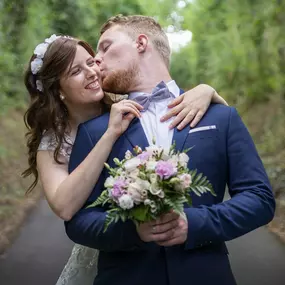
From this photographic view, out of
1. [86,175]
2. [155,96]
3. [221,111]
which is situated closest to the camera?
[86,175]

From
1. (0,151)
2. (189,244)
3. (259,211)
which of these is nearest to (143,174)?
(189,244)

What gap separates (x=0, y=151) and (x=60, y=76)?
4.70 m

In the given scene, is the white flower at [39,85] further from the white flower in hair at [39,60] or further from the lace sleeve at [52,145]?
the lace sleeve at [52,145]

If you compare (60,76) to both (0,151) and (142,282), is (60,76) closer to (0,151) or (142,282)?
(142,282)

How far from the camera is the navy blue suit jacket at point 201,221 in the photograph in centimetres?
130

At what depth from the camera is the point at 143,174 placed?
116cm

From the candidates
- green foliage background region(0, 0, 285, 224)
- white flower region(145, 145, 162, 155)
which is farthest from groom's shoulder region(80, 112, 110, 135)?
green foliage background region(0, 0, 285, 224)

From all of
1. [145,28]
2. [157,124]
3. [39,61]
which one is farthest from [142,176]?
[39,61]

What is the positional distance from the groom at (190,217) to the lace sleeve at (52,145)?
0.73 ft

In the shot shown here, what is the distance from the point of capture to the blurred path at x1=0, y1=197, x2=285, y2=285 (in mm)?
4094

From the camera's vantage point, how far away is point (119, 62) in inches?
64.6

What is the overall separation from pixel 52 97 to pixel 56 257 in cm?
296

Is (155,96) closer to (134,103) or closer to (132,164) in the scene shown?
(134,103)

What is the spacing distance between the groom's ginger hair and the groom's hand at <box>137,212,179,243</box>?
697 millimetres
